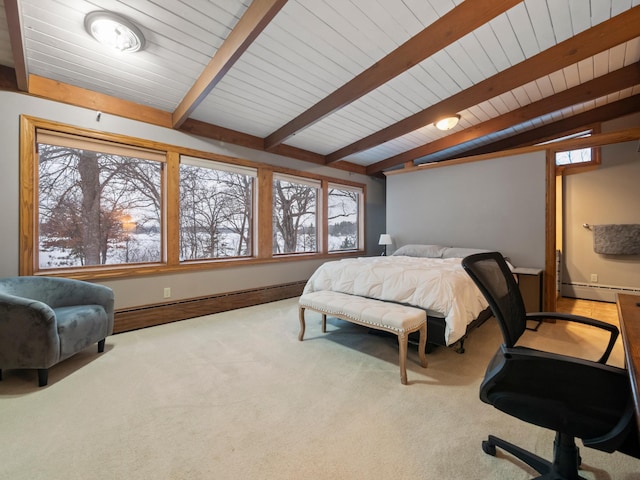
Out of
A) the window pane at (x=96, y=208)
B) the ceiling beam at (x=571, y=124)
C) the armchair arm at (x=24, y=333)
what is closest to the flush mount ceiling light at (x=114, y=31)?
the window pane at (x=96, y=208)

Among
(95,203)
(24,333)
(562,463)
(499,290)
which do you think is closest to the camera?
(562,463)

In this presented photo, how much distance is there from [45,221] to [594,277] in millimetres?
7242

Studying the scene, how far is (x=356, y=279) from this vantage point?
306 centimetres

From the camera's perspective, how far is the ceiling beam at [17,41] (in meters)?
1.76

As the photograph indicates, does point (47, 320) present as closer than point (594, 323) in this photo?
No

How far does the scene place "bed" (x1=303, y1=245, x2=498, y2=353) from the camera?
2395 millimetres

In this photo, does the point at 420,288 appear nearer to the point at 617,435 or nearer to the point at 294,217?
the point at 617,435

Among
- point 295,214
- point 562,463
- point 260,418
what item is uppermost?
point 295,214

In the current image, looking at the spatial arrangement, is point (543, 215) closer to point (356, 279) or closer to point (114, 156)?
point (356, 279)

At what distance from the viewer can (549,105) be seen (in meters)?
3.81

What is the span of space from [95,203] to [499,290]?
3.76 metres

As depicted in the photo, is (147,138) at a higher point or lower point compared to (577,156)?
lower

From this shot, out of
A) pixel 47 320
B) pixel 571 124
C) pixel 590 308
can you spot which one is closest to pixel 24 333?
pixel 47 320

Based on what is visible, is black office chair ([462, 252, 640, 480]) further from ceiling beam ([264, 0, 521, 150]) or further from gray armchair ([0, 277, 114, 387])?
gray armchair ([0, 277, 114, 387])
